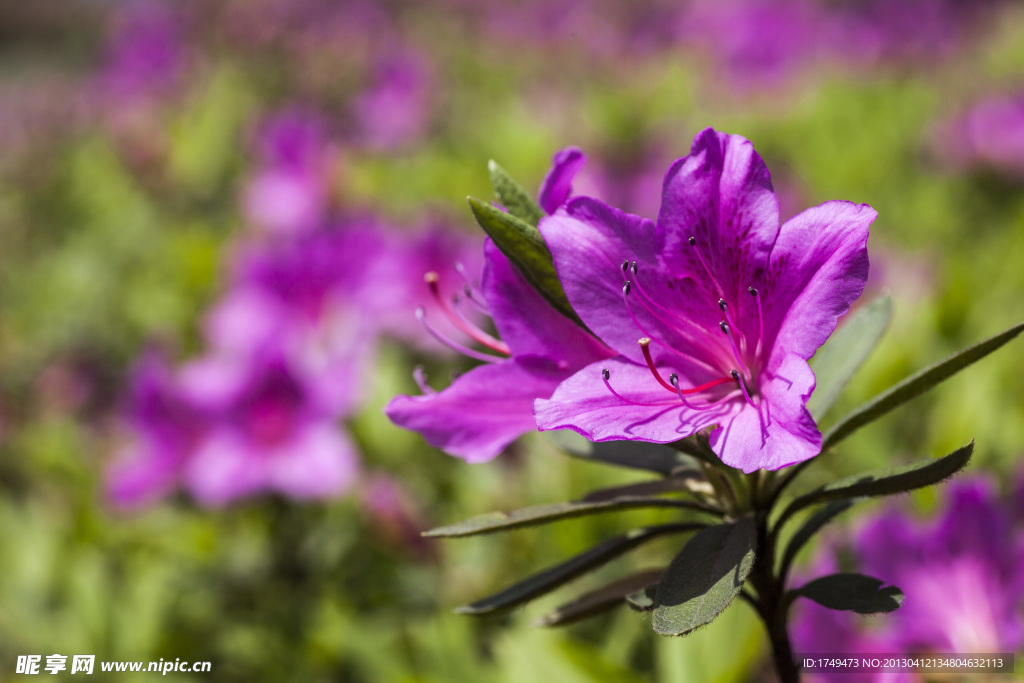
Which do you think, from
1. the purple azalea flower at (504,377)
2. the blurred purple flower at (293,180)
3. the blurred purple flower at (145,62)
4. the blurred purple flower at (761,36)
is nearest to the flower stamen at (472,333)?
the purple azalea flower at (504,377)

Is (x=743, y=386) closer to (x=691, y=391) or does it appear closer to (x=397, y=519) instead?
(x=691, y=391)

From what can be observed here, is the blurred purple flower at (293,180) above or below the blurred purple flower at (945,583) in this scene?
above

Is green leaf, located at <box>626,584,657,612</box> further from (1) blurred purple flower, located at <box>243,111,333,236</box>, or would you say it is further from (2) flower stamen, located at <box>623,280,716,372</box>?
(1) blurred purple flower, located at <box>243,111,333,236</box>

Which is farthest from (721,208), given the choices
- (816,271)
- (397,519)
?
(397,519)

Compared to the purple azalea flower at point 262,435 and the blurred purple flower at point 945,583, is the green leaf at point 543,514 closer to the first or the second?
the blurred purple flower at point 945,583

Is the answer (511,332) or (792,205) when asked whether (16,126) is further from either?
(511,332)

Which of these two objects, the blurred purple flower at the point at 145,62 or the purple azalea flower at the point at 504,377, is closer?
the purple azalea flower at the point at 504,377

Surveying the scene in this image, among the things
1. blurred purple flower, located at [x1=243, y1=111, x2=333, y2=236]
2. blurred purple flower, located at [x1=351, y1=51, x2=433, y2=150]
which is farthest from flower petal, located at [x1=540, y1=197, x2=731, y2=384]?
blurred purple flower, located at [x1=351, y1=51, x2=433, y2=150]
